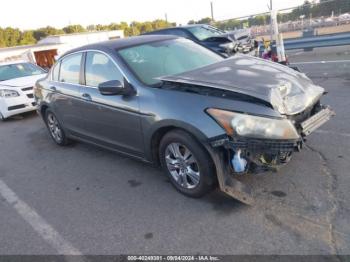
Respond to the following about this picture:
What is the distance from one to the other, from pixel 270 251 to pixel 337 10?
14154 millimetres

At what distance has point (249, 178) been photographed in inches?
149

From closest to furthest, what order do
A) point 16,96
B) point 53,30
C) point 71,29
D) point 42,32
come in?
point 16,96, point 42,32, point 53,30, point 71,29

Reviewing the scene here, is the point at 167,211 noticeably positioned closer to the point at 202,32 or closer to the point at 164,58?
the point at 164,58

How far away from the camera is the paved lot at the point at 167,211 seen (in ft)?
9.42

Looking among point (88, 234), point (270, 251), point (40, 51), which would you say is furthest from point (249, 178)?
point (40, 51)

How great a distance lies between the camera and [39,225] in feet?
11.6

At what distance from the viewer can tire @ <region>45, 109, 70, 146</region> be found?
571 centimetres

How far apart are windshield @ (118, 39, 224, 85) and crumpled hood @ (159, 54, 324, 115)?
9.2 inches

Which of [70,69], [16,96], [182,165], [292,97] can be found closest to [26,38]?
[16,96]

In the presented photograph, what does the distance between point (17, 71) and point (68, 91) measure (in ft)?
17.9

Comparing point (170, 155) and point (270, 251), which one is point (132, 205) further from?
point (270, 251)

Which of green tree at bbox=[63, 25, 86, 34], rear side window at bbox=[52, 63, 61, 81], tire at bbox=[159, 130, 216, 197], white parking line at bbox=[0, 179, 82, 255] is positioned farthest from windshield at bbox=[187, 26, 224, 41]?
green tree at bbox=[63, 25, 86, 34]

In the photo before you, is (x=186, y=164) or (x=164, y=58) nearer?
(x=186, y=164)

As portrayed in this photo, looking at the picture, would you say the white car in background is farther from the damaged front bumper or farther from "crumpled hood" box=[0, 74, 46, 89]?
the damaged front bumper
